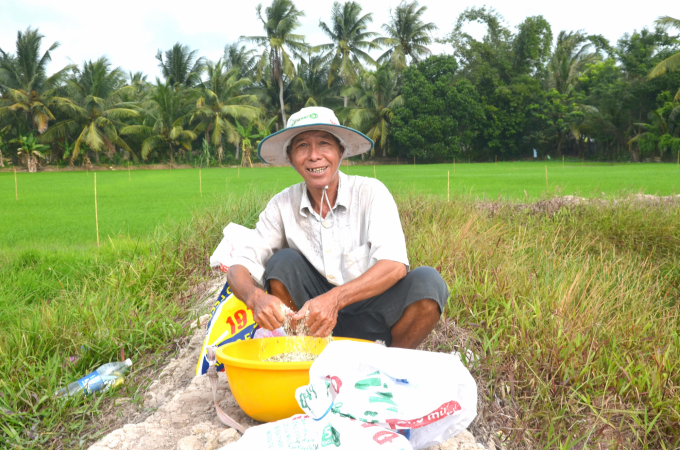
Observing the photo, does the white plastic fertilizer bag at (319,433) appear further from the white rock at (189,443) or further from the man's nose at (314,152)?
the man's nose at (314,152)

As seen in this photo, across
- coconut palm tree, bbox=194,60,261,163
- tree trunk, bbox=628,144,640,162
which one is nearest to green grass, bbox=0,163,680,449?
coconut palm tree, bbox=194,60,261,163

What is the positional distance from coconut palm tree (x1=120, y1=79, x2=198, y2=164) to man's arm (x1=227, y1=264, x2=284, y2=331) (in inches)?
949

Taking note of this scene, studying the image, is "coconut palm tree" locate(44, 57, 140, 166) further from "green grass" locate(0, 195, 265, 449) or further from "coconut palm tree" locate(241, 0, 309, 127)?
"green grass" locate(0, 195, 265, 449)

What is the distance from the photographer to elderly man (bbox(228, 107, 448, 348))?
83.2 inches

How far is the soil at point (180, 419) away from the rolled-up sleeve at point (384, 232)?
2.35 ft

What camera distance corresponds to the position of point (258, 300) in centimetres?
195

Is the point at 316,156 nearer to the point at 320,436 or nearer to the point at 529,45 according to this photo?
the point at 320,436

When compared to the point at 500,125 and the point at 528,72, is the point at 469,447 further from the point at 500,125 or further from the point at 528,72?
the point at 528,72

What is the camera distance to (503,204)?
6.51 metres

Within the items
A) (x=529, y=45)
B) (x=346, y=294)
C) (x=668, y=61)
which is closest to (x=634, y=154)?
(x=668, y=61)

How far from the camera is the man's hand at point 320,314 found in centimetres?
183

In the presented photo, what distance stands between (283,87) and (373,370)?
3086cm

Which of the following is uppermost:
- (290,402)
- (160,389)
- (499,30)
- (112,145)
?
(499,30)

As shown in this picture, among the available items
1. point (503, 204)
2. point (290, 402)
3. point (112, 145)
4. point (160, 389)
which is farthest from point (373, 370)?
point (112, 145)
